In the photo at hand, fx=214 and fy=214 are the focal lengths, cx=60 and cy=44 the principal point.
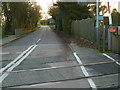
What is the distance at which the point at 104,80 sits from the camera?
6.14 metres

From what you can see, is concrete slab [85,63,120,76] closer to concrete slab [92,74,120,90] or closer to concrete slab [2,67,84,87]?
concrete slab [2,67,84,87]

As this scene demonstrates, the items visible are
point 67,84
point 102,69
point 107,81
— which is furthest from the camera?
A: point 102,69

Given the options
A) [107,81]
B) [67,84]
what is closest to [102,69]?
[107,81]

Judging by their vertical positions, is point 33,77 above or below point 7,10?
below

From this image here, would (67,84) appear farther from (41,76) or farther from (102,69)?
(102,69)

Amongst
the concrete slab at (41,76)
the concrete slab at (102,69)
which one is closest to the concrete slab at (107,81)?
the concrete slab at (102,69)

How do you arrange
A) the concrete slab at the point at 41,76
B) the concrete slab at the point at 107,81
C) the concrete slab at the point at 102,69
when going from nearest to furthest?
the concrete slab at the point at 107,81, the concrete slab at the point at 41,76, the concrete slab at the point at 102,69

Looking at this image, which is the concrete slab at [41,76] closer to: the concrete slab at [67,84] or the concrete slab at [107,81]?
the concrete slab at [67,84]

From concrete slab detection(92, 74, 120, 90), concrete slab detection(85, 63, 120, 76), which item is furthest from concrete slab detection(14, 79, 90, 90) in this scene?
concrete slab detection(85, 63, 120, 76)

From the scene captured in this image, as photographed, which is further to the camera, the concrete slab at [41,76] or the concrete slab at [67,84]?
the concrete slab at [41,76]

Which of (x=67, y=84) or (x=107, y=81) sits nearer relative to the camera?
(x=67, y=84)

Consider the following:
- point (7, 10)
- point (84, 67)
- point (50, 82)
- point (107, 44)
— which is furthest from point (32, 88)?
point (7, 10)

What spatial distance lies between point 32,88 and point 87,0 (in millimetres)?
15311

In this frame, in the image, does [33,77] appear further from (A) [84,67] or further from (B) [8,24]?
(B) [8,24]
